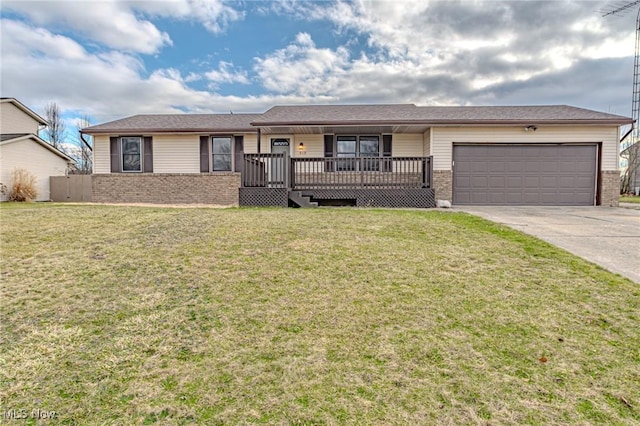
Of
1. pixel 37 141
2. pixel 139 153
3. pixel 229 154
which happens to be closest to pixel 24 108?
pixel 37 141

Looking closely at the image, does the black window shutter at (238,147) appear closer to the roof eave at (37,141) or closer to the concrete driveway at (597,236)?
the roof eave at (37,141)

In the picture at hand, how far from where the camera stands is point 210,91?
2361cm

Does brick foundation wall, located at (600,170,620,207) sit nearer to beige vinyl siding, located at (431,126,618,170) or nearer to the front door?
beige vinyl siding, located at (431,126,618,170)

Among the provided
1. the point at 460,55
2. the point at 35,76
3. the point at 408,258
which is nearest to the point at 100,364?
the point at 408,258

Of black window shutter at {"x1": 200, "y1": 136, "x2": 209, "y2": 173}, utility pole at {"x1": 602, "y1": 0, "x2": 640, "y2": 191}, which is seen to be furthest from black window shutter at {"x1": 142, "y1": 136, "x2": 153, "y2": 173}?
utility pole at {"x1": 602, "y1": 0, "x2": 640, "y2": 191}

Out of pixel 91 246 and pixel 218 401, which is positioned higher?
pixel 91 246

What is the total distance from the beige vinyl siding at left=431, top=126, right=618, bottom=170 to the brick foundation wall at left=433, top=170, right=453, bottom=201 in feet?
0.72

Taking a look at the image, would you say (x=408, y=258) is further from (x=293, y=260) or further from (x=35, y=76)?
(x=35, y=76)

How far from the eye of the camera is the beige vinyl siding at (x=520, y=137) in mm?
11945

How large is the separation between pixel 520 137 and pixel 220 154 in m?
12.0

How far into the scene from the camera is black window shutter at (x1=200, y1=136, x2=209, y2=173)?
15000 millimetres

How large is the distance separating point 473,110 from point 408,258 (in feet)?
38.7

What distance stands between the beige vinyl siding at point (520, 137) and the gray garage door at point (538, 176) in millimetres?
261

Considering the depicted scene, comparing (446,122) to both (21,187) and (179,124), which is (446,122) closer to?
(179,124)
